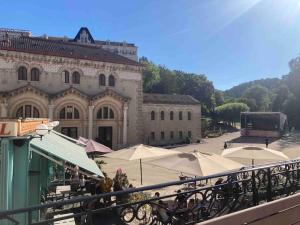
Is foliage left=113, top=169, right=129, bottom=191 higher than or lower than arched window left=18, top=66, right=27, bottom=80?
lower

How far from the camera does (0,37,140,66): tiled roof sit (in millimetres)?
34094

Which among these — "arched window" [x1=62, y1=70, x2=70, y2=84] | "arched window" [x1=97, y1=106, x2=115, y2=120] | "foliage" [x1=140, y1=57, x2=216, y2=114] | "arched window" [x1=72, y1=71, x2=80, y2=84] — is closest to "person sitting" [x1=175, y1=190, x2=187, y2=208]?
"arched window" [x1=62, y1=70, x2=70, y2=84]

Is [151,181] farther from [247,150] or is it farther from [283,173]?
[283,173]

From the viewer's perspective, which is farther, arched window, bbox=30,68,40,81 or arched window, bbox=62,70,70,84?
arched window, bbox=62,70,70,84

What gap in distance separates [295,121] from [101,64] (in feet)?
157

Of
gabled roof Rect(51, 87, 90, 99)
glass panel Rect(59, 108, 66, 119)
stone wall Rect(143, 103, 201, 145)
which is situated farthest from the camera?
stone wall Rect(143, 103, 201, 145)

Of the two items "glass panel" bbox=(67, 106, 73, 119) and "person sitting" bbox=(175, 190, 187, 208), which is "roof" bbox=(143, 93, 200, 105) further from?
"person sitting" bbox=(175, 190, 187, 208)

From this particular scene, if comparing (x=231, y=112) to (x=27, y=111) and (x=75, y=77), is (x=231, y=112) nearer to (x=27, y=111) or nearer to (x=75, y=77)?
(x=75, y=77)

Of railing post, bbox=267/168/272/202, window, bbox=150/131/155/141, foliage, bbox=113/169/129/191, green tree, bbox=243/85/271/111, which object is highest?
green tree, bbox=243/85/271/111

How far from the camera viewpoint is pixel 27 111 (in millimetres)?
33656

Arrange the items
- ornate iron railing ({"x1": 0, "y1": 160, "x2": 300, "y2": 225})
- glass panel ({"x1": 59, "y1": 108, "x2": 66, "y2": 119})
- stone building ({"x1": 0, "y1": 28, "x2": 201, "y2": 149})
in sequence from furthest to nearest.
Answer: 1. glass panel ({"x1": 59, "y1": 108, "x2": 66, "y2": 119})
2. stone building ({"x1": 0, "y1": 28, "x2": 201, "y2": 149})
3. ornate iron railing ({"x1": 0, "y1": 160, "x2": 300, "y2": 225})

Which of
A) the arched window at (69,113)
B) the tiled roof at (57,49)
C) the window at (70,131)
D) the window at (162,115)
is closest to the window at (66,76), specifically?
the tiled roof at (57,49)

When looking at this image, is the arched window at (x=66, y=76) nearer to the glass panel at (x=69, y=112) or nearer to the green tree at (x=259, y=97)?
the glass panel at (x=69, y=112)

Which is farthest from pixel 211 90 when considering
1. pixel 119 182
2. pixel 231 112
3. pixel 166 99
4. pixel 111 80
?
pixel 119 182
